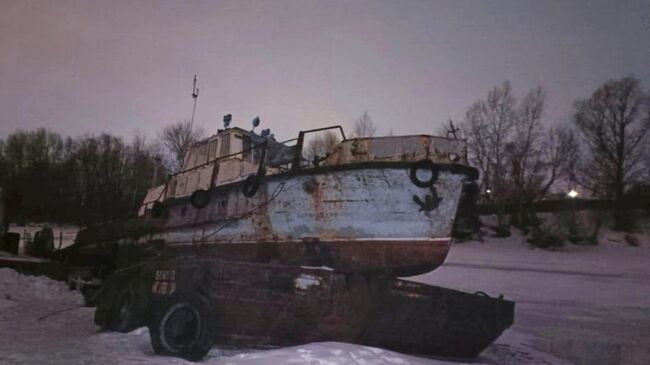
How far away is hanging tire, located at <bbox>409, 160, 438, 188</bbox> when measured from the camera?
312 inches

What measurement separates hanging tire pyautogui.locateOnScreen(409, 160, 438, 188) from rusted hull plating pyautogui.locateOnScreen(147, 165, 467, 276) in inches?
2.1

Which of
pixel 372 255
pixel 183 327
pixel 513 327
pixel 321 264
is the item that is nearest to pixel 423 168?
pixel 372 255

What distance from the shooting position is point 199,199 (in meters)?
10.2

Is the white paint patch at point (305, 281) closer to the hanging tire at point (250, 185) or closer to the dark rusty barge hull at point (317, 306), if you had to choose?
the dark rusty barge hull at point (317, 306)

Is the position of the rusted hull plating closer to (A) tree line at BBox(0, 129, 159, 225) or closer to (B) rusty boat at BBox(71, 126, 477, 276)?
(B) rusty boat at BBox(71, 126, 477, 276)

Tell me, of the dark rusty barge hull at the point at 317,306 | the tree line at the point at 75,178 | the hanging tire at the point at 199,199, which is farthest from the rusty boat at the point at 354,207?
the tree line at the point at 75,178

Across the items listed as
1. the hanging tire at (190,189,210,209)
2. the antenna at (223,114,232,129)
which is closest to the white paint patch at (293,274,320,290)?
the hanging tire at (190,189,210,209)

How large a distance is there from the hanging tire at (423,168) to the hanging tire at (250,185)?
261 cm

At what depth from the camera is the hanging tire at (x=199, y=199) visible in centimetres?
1011

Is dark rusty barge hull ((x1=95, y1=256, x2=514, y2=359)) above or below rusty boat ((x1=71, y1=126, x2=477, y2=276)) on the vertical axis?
below

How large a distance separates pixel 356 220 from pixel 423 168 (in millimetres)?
1261

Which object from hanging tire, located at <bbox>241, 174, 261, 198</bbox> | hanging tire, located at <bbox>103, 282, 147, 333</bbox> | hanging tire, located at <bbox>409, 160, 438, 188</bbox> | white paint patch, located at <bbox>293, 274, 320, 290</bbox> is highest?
hanging tire, located at <bbox>409, 160, 438, 188</bbox>

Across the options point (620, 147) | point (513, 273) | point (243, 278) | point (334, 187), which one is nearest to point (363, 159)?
point (334, 187)

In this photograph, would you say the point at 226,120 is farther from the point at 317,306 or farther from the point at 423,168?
the point at 317,306
